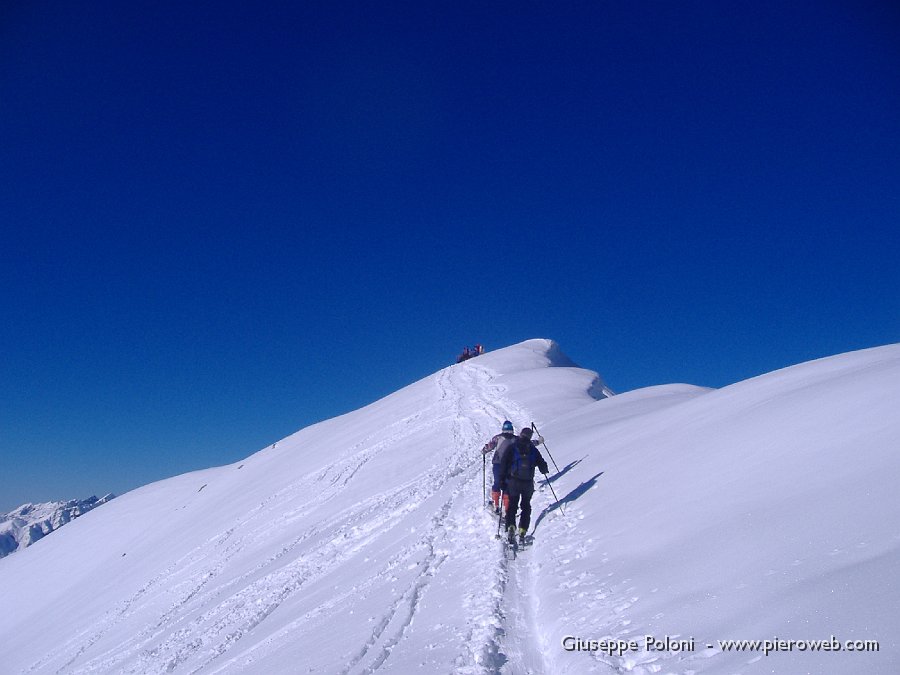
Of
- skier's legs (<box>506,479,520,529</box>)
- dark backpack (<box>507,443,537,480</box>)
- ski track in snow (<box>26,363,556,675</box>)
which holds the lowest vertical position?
ski track in snow (<box>26,363,556,675</box>)

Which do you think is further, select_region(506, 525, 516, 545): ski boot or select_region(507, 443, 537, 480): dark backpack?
select_region(507, 443, 537, 480): dark backpack

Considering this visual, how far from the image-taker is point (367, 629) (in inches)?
242

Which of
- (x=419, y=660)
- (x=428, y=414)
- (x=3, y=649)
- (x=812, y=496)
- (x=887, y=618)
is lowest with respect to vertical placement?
(x=3, y=649)

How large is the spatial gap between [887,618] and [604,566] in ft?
9.96

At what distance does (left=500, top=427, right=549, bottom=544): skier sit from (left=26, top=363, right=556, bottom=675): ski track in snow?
0.52m

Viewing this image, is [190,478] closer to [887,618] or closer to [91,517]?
[91,517]

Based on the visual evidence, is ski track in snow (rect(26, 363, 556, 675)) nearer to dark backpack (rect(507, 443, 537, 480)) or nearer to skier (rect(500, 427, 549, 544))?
skier (rect(500, 427, 549, 544))

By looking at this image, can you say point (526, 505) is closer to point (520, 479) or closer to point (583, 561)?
point (520, 479)

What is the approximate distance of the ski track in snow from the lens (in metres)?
5.53

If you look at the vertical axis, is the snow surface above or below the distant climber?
below

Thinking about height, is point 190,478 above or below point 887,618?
above

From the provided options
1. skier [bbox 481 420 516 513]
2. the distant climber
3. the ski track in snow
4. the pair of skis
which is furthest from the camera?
the distant climber

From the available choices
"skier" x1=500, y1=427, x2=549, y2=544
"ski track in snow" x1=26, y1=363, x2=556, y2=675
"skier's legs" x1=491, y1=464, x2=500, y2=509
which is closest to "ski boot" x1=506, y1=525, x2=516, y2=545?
"skier" x1=500, y1=427, x2=549, y2=544

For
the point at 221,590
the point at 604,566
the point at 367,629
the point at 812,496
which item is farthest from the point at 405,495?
the point at 812,496
